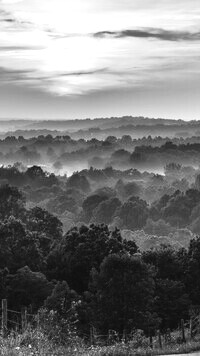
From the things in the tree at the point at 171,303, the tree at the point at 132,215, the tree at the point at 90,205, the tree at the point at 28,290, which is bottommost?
the tree at the point at 171,303

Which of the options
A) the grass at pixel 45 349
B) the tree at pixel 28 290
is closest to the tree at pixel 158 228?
the tree at pixel 28 290

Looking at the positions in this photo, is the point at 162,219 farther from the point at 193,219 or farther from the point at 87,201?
the point at 87,201

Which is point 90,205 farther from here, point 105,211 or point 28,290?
point 28,290

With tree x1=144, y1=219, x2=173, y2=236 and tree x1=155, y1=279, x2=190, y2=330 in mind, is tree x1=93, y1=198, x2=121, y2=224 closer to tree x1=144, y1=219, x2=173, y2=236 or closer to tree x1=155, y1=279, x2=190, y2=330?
tree x1=144, y1=219, x2=173, y2=236

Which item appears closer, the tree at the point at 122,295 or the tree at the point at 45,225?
the tree at the point at 122,295

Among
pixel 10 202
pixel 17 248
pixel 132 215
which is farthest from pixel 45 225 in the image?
pixel 132 215

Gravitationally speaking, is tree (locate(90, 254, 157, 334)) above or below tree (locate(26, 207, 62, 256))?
below

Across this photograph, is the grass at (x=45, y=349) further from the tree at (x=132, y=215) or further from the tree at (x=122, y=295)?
the tree at (x=132, y=215)

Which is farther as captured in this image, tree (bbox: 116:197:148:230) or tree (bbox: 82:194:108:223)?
tree (bbox: 82:194:108:223)

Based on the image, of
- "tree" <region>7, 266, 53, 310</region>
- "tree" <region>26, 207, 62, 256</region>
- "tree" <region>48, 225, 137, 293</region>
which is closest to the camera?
"tree" <region>7, 266, 53, 310</region>

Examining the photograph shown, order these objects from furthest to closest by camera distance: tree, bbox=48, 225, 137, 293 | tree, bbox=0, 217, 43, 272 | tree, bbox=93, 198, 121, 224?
tree, bbox=93, 198, 121, 224 < tree, bbox=0, 217, 43, 272 < tree, bbox=48, 225, 137, 293

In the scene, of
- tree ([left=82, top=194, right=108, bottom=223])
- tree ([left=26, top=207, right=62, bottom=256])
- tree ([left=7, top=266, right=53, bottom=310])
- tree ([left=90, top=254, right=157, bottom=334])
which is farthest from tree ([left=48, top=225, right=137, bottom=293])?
tree ([left=82, top=194, right=108, bottom=223])
